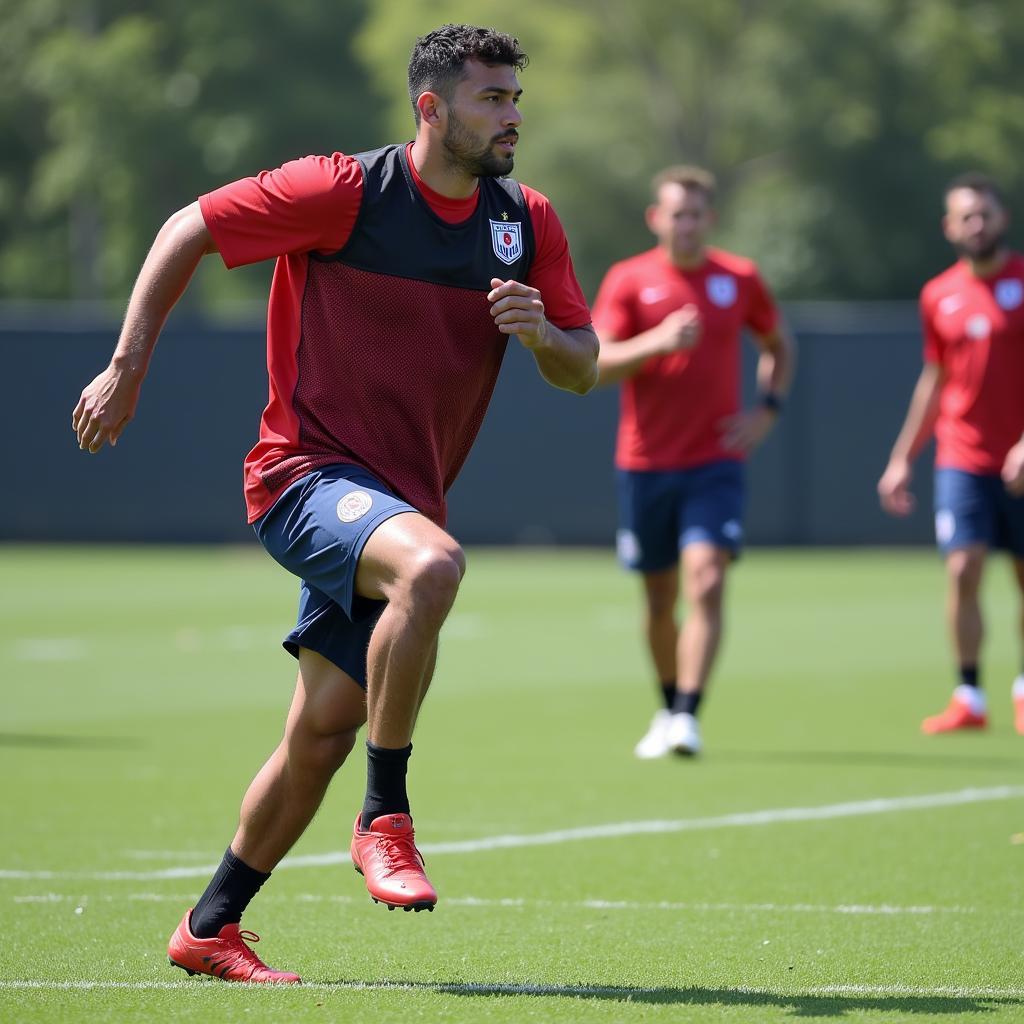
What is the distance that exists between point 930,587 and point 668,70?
1511 inches

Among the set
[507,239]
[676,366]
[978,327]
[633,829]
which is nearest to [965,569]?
[978,327]

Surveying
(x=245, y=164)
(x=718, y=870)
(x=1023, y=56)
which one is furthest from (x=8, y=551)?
(x=1023, y=56)

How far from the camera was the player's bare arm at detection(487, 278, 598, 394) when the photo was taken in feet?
17.9

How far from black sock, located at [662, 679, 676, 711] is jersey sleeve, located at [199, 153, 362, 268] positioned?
5637 mm

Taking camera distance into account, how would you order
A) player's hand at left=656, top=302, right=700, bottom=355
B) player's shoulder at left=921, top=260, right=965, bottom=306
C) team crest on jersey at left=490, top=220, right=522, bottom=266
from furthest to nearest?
player's shoulder at left=921, top=260, right=965, bottom=306, player's hand at left=656, top=302, right=700, bottom=355, team crest on jersey at left=490, top=220, right=522, bottom=266

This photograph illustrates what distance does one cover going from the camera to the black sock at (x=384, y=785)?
5270mm

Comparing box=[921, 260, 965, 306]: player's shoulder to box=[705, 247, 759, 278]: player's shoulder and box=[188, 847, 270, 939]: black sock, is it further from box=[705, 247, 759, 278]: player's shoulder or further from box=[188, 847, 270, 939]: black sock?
box=[188, 847, 270, 939]: black sock

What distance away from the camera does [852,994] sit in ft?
17.5

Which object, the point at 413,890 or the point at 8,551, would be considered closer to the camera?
the point at 413,890

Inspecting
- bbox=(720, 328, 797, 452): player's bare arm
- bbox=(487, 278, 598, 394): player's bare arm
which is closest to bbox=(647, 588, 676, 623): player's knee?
bbox=(720, 328, 797, 452): player's bare arm

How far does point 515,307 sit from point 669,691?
5.68 meters

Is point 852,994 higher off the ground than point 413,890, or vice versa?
point 413,890

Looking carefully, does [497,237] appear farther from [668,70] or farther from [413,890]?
[668,70]

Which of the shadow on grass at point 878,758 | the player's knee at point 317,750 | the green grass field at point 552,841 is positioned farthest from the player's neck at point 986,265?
the player's knee at point 317,750
